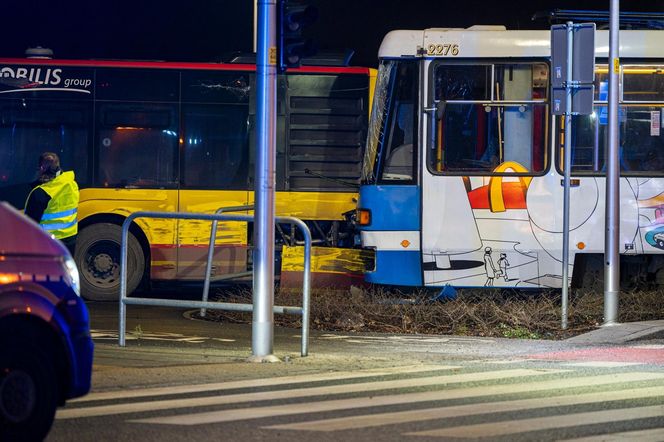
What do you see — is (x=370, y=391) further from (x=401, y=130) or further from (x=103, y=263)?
(x=103, y=263)

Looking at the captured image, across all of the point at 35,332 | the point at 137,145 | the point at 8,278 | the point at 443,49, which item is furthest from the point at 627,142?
the point at 8,278

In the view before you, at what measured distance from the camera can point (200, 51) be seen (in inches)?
1014

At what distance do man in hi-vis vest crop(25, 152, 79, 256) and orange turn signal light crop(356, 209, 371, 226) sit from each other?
3.52 meters

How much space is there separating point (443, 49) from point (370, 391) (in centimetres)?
719

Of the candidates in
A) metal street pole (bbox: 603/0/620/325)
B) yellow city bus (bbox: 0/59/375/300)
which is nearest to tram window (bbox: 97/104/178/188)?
yellow city bus (bbox: 0/59/375/300)

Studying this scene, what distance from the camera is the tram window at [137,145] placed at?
1816cm

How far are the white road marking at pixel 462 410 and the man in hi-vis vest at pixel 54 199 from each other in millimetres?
7186

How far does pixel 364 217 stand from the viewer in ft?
51.7

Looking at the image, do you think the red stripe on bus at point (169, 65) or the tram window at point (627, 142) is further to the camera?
the red stripe on bus at point (169, 65)

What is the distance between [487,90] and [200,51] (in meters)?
11.4

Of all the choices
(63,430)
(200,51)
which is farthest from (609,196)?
(200,51)

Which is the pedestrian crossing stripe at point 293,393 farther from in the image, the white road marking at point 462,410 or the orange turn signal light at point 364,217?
the orange turn signal light at point 364,217

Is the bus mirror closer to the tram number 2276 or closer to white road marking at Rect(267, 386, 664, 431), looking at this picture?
the tram number 2276

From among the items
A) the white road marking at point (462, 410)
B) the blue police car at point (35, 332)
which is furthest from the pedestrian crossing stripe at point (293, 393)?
the blue police car at point (35, 332)
